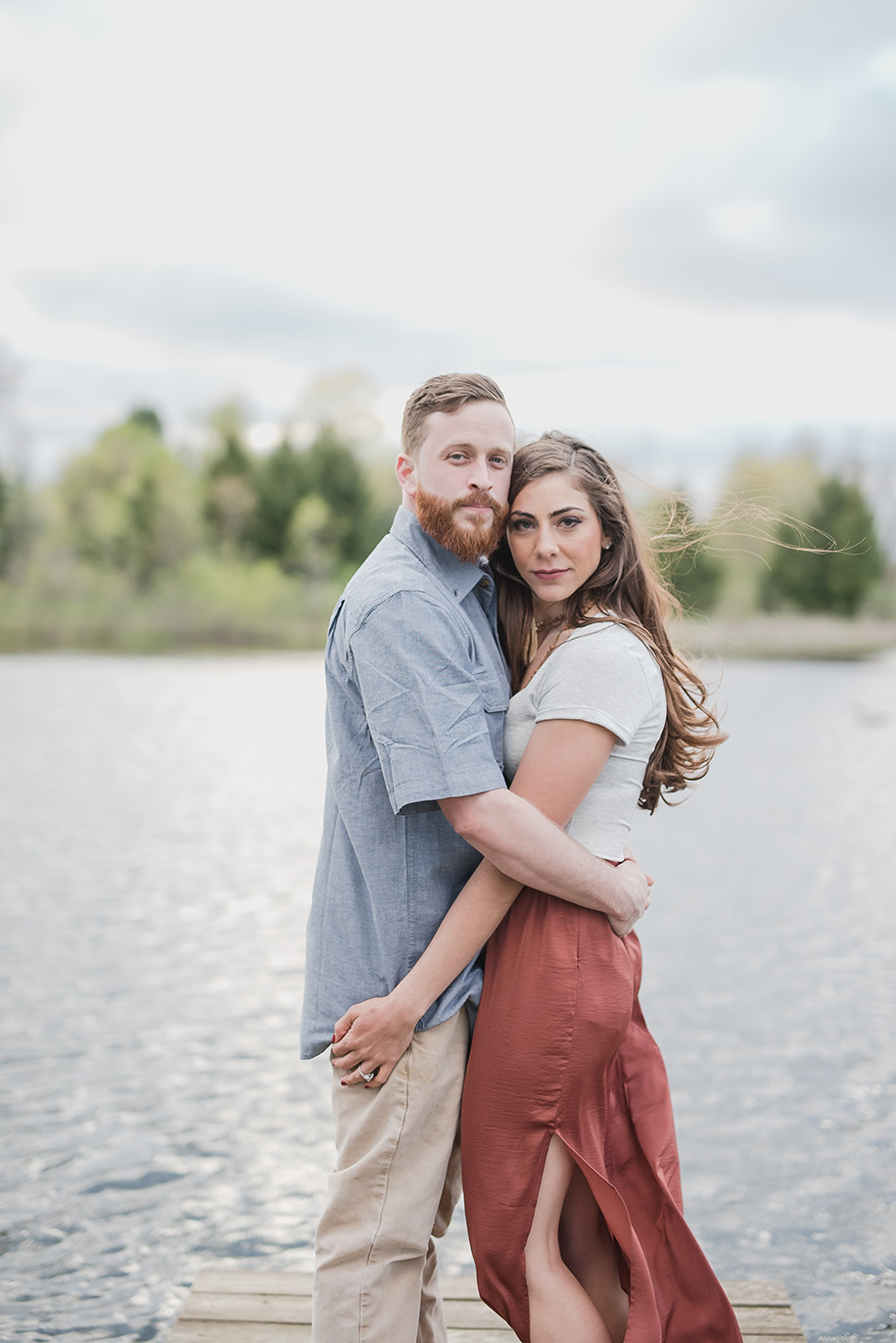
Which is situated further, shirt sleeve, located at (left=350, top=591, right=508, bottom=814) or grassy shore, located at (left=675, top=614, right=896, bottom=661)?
grassy shore, located at (left=675, top=614, right=896, bottom=661)

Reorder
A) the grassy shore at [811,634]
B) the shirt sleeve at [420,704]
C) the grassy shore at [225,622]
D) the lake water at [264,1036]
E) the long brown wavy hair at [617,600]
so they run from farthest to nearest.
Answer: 1. the grassy shore at [811,634]
2. the grassy shore at [225,622]
3. the lake water at [264,1036]
4. the long brown wavy hair at [617,600]
5. the shirt sleeve at [420,704]

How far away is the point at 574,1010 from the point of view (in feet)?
7.28

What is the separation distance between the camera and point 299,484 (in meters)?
45.4

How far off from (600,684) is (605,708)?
0.15ft

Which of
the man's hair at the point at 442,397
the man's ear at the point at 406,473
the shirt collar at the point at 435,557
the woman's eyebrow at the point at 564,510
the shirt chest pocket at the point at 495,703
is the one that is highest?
the man's hair at the point at 442,397

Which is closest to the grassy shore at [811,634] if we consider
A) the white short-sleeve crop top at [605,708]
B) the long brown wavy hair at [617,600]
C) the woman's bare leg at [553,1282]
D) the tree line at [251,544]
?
the tree line at [251,544]

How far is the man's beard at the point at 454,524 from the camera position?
7.49 feet

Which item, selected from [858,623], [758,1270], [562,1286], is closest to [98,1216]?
[758,1270]

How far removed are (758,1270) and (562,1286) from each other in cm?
205

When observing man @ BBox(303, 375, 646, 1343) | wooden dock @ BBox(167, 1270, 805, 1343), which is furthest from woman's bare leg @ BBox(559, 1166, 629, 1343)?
wooden dock @ BBox(167, 1270, 805, 1343)

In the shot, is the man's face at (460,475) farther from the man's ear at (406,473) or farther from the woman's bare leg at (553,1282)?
the woman's bare leg at (553,1282)

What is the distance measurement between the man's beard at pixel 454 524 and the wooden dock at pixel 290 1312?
186 cm

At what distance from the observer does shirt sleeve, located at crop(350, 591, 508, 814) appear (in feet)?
6.84

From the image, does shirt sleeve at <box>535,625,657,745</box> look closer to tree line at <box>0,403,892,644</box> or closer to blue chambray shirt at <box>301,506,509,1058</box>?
blue chambray shirt at <box>301,506,509,1058</box>
